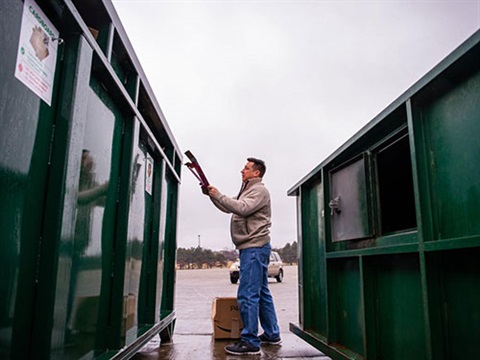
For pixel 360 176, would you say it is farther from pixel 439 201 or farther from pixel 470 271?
pixel 470 271

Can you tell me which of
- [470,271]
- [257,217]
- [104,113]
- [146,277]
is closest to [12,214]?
[104,113]

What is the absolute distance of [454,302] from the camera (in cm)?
191

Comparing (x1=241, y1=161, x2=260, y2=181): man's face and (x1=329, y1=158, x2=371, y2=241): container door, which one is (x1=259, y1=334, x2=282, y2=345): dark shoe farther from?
(x1=241, y1=161, x2=260, y2=181): man's face

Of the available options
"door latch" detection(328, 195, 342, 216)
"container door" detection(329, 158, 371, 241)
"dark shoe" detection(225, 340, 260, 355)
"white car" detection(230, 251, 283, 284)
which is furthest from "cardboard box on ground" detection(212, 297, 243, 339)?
"white car" detection(230, 251, 283, 284)

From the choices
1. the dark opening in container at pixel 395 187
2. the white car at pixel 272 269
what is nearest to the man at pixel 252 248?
the dark opening in container at pixel 395 187

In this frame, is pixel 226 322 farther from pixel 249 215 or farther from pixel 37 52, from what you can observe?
pixel 37 52

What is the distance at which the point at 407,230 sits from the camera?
2385 mm

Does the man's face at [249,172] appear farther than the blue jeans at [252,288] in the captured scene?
Yes

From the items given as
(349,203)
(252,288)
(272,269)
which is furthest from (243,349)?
(272,269)

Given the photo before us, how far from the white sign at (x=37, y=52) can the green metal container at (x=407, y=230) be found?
1.81m

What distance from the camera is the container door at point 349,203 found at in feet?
9.29

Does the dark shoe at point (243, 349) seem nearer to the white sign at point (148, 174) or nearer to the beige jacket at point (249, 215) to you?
the beige jacket at point (249, 215)

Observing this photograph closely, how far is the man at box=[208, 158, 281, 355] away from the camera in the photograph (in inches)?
141

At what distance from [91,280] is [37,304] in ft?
1.79
